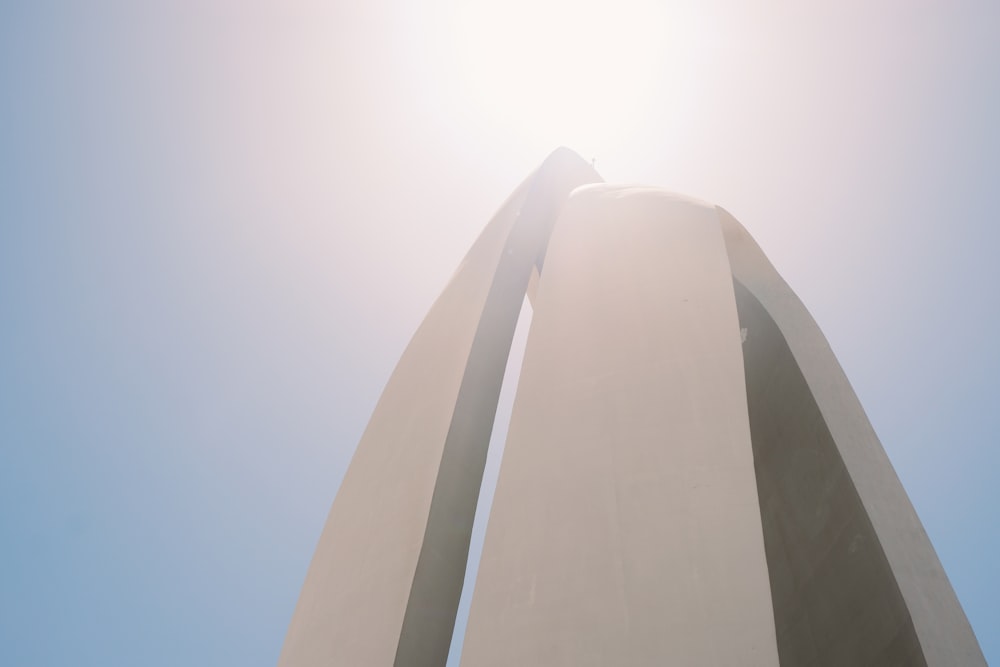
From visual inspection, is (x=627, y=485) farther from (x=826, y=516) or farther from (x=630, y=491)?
(x=826, y=516)

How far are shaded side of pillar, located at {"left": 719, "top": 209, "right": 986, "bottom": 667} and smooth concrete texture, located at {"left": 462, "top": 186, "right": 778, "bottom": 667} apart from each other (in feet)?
6.74

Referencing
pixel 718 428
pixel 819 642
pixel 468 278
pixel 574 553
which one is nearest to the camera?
pixel 574 553

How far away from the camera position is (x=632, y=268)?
15.9ft

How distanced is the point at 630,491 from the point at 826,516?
339 centimetres

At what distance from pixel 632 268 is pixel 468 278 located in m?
1.94

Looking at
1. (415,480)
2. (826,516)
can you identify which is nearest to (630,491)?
(415,480)

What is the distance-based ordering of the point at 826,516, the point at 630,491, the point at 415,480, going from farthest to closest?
the point at 826,516 < the point at 415,480 < the point at 630,491

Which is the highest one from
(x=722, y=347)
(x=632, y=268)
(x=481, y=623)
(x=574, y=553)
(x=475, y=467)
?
(x=632, y=268)

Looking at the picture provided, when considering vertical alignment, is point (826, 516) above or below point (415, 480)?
above

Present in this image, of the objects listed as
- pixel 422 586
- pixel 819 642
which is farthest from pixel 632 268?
pixel 819 642

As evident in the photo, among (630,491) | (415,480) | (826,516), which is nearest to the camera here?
(630,491)

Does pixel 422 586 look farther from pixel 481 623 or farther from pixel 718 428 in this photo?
pixel 718 428

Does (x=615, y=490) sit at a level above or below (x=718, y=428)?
below

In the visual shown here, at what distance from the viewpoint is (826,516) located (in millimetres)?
5785
